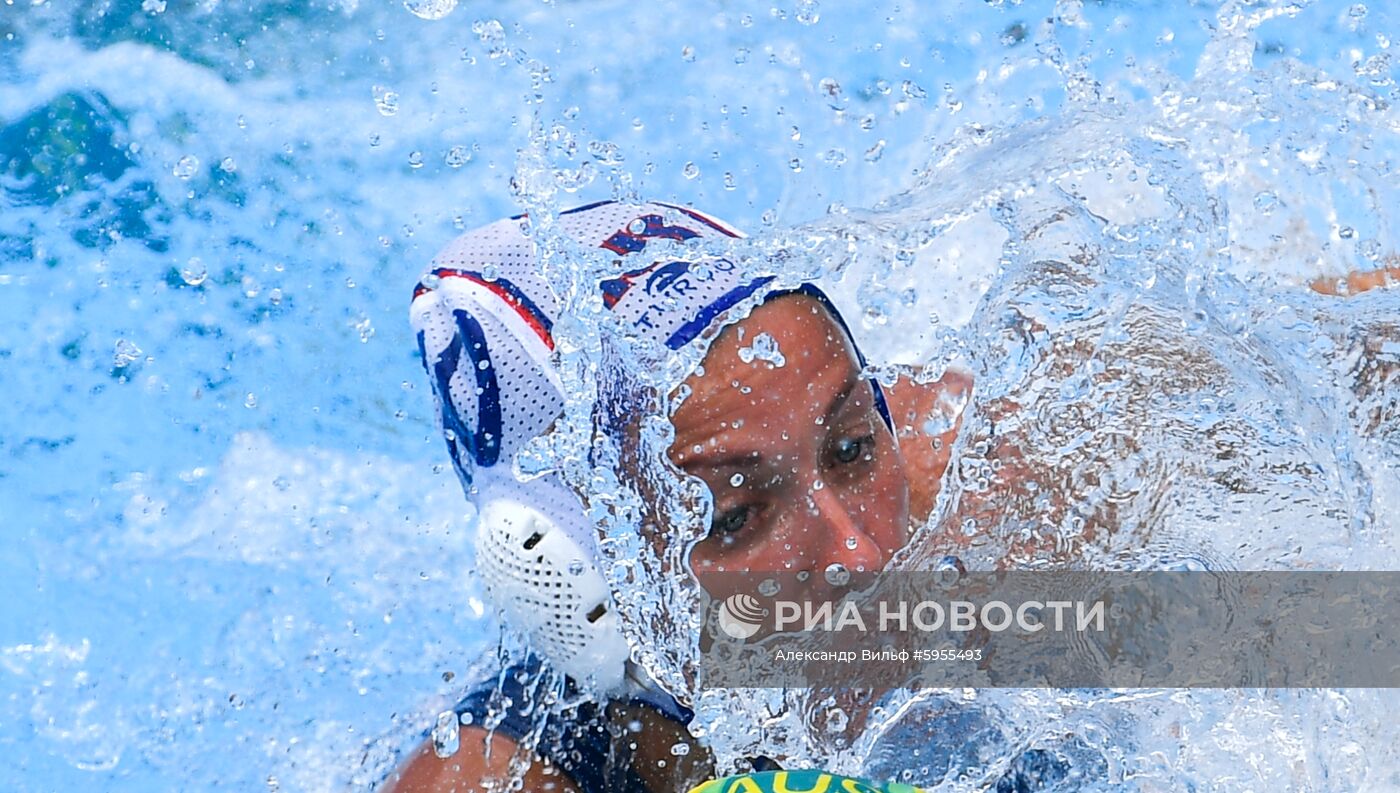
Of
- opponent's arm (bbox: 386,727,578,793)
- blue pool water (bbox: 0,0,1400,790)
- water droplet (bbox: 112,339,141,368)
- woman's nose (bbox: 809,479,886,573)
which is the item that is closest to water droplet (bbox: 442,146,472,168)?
blue pool water (bbox: 0,0,1400,790)

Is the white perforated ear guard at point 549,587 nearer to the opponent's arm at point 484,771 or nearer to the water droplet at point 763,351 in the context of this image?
the opponent's arm at point 484,771

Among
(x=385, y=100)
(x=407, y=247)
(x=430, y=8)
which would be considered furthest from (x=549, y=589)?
(x=430, y=8)

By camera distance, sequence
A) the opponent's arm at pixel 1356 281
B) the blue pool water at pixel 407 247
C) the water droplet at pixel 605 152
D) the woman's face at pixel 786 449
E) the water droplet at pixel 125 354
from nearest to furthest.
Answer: the woman's face at pixel 786 449 < the blue pool water at pixel 407 247 < the opponent's arm at pixel 1356 281 < the water droplet at pixel 605 152 < the water droplet at pixel 125 354

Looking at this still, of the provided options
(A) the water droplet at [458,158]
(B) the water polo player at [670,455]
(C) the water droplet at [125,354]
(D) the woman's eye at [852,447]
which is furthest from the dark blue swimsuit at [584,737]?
(A) the water droplet at [458,158]

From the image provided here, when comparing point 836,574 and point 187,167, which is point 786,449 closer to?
point 836,574

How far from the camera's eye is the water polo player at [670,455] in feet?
6.05

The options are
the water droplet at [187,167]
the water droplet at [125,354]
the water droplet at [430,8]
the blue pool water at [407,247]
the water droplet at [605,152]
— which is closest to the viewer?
the blue pool water at [407,247]

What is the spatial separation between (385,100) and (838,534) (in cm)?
269

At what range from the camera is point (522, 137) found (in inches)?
154

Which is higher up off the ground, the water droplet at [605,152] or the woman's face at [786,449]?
the water droplet at [605,152]

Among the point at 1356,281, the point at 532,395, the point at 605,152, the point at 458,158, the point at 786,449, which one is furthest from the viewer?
the point at 458,158

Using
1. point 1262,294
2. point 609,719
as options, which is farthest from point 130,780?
point 1262,294

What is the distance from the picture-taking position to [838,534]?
1.87m

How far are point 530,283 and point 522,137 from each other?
2021mm
